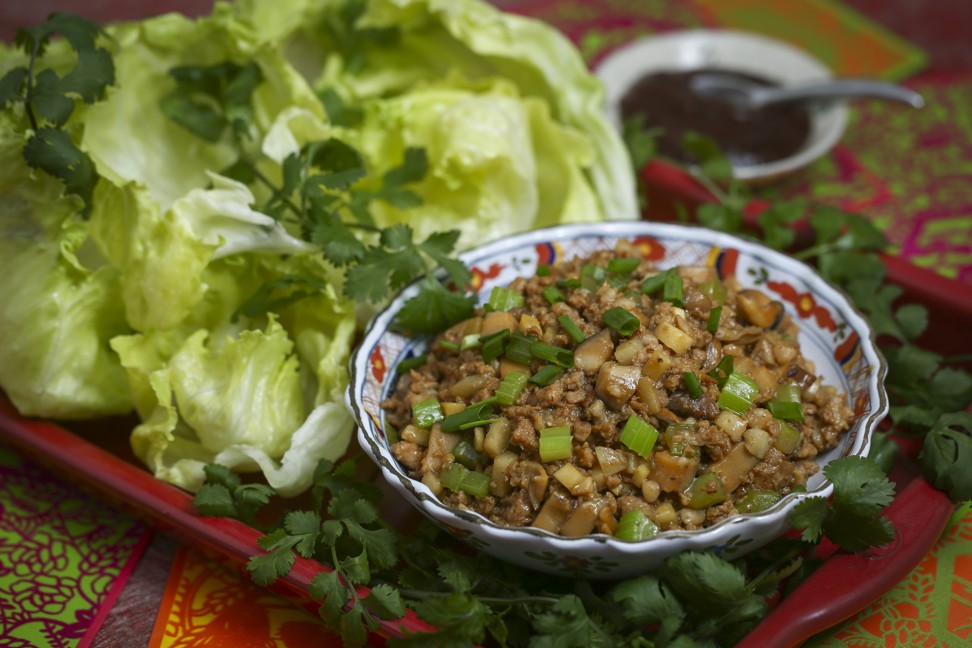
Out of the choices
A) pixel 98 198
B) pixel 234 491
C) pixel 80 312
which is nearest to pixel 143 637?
pixel 234 491

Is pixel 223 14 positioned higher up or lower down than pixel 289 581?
higher up

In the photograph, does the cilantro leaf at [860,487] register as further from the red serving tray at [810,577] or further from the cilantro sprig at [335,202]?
the cilantro sprig at [335,202]

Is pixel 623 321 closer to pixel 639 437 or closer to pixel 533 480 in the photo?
pixel 639 437

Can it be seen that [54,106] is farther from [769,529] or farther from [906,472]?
[906,472]

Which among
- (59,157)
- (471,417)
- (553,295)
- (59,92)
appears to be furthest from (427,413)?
(59,92)

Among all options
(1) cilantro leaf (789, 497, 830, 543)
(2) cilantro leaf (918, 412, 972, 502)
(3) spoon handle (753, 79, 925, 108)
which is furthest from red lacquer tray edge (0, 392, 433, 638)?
(3) spoon handle (753, 79, 925, 108)

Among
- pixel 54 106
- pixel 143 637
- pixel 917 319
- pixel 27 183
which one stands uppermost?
pixel 54 106
